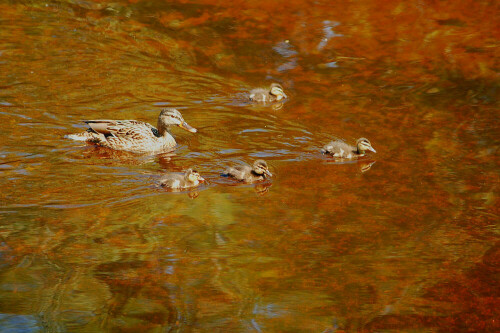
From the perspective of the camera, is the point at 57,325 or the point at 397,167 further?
the point at 397,167

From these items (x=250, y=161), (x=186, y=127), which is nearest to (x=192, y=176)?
(x=250, y=161)

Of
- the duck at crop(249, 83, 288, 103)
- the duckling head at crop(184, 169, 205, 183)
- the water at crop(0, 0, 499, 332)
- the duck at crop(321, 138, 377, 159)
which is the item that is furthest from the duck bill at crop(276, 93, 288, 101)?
the duckling head at crop(184, 169, 205, 183)

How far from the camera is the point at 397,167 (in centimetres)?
795

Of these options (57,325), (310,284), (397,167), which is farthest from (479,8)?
(57,325)

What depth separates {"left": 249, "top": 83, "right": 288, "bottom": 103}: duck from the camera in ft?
33.1

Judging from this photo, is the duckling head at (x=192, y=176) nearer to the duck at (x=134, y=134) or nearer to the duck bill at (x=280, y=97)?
the duck at (x=134, y=134)

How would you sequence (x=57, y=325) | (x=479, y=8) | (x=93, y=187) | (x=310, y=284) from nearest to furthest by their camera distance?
1. (x=57, y=325)
2. (x=310, y=284)
3. (x=93, y=187)
4. (x=479, y=8)

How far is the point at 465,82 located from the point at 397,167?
3223 millimetres

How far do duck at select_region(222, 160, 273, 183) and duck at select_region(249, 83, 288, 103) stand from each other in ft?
8.39

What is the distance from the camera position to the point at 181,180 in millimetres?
7344

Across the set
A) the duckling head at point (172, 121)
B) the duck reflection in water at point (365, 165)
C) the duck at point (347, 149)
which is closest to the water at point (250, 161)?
the duck reflection in water at point (365, 165)

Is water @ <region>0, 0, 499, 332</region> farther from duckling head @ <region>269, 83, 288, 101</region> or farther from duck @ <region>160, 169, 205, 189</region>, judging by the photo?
duckling head @ <region>269, 83, 288, 101</region>

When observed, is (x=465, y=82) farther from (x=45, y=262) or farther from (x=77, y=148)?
(x=45, y=262)

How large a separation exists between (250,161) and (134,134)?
1.54 meters
